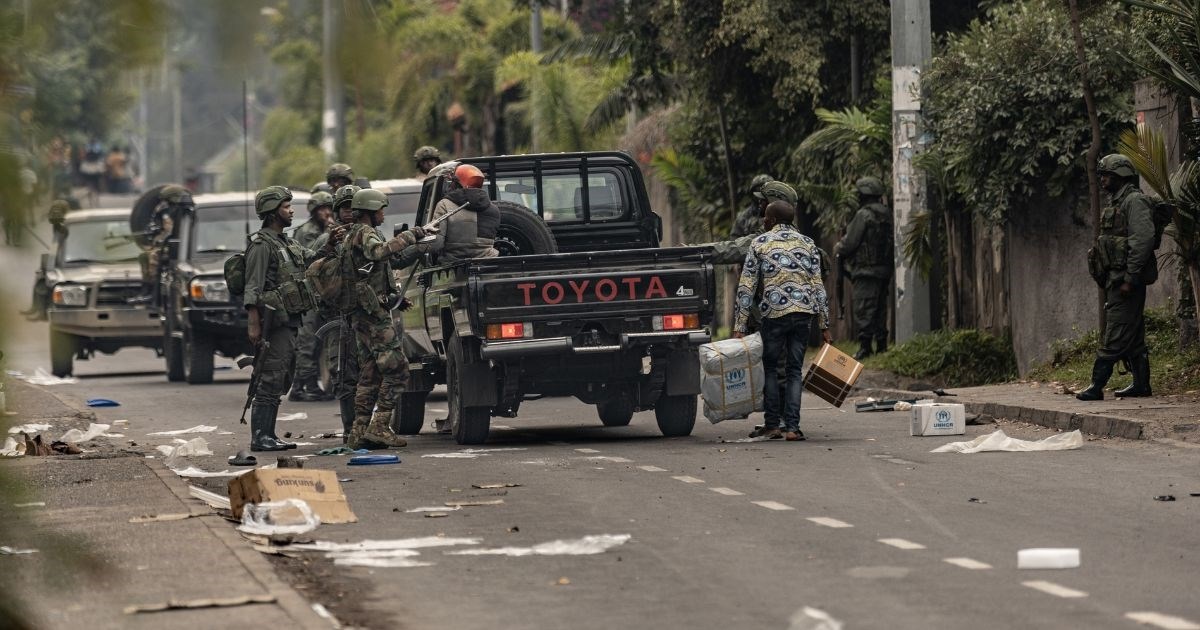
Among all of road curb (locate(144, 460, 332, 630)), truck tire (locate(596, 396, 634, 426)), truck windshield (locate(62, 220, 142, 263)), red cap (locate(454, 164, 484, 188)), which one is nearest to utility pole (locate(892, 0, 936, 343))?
truck tire (locate(596, 396, 634, 426))

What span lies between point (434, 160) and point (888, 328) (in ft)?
24.8

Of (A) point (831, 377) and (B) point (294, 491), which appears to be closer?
(B) point (294, 491)

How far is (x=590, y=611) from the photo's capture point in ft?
24.3

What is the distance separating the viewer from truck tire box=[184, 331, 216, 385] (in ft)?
82.1

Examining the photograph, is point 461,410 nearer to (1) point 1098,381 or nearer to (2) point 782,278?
(2) point 782,278

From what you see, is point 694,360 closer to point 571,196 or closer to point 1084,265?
point 571,196

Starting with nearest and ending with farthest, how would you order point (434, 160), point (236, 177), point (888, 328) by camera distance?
point (434, 160) → point (236, 177) → point (888, 328)

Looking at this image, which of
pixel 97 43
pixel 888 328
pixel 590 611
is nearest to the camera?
pixel 97 43

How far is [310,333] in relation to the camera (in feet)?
67.8

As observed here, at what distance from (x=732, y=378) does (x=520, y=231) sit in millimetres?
2477

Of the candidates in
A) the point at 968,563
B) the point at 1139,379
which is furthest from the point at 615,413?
the point at 968,563

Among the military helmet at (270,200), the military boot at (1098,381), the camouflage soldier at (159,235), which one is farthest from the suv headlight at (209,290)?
the military boot at (1098,381)

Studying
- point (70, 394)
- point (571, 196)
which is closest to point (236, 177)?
point (70, 394)

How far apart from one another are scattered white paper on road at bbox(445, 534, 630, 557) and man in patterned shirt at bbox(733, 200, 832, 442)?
213 inches
